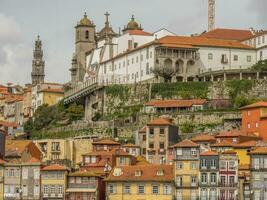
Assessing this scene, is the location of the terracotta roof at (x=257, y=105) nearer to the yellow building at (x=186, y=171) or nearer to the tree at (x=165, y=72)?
the yellow building at (x=186, y=171)

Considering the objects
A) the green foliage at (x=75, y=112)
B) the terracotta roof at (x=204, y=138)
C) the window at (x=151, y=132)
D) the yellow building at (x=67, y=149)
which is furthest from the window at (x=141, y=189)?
the green foliage at (x=75, y=112)

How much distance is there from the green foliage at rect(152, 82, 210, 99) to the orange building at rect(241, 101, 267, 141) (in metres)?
12.4

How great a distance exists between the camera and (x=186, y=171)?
9200 centimetres

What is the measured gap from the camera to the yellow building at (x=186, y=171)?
9144 centimetres

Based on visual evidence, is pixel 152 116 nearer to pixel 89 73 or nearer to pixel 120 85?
pixel 120 85

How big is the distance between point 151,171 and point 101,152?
1135cm

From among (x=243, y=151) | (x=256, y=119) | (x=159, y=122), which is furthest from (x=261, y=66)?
(x=243, y=151)

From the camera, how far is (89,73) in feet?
456

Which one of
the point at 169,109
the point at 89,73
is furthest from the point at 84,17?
the point at 169,109

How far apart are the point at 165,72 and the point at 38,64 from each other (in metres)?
67.2

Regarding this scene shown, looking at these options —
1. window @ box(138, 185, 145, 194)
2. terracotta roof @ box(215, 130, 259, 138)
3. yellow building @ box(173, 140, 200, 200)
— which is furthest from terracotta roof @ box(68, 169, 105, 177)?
terracotta roof @ box(215, 130, 259, 138)

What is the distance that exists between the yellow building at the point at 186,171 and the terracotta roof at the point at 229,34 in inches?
1736

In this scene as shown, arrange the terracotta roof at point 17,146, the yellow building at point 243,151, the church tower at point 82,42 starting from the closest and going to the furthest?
the yellow building at point 243,151, the terracotta roof at point 17,146, the church tower at point 82,42

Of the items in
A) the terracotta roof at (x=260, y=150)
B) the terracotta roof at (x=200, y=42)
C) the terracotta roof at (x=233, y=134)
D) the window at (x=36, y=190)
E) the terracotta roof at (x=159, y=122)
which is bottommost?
the window at (x=36, y=190)
